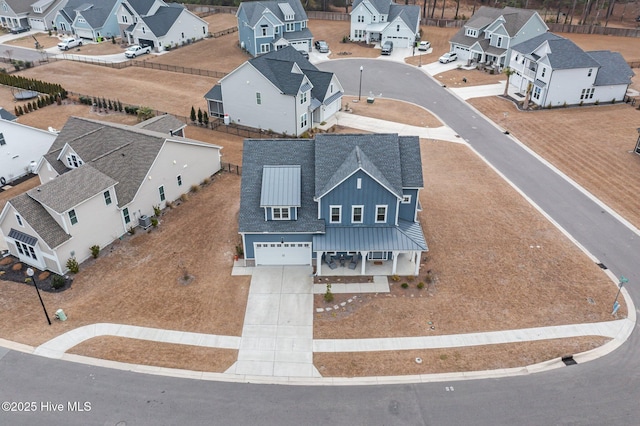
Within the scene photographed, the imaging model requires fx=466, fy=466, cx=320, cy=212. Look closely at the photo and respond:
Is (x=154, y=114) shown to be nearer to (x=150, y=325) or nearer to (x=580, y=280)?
(x=150, y=325)

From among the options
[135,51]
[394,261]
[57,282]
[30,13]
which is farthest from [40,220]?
[30,13]

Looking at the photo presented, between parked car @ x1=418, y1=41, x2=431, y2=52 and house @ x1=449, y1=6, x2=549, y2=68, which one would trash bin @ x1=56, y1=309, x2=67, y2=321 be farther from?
parked car @ x1=418, y1=41, x2=431, y2=52

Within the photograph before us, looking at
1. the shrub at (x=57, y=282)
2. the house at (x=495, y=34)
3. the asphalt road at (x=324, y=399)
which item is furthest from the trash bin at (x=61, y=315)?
the house at (x=495, y=34)

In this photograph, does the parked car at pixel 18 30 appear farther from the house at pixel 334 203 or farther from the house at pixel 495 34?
the house at pixel 334 203

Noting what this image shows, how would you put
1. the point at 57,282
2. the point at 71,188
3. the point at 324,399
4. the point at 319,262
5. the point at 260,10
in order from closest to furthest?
the point at 324,399, the point at 57,282, the point at 319,262, the point at 71,188, the point at 260,10

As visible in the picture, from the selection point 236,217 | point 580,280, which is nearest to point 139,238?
point 236,217

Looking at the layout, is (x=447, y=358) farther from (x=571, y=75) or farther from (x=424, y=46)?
(x=424, y=46)
